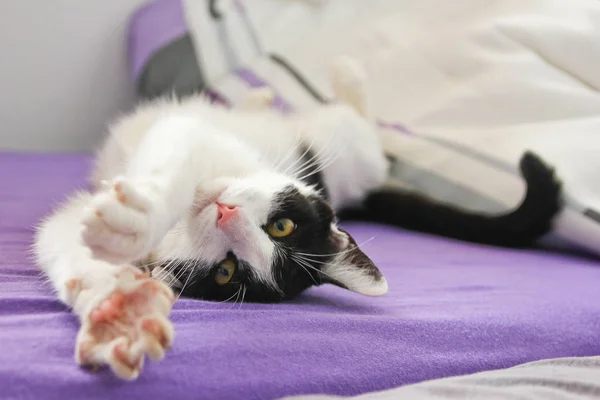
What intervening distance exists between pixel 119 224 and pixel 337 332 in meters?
0.35

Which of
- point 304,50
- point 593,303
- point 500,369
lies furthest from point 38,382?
point 304,50

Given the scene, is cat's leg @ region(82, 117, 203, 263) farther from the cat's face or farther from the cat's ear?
the cat's ear

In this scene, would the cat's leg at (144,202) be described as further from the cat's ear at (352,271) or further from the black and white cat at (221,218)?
the cat's ear at (352,271)

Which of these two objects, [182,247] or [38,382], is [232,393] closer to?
[38,382]

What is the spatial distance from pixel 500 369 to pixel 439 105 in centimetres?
99

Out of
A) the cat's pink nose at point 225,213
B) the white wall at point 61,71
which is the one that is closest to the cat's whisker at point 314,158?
the cat's pink nose at point 225,213

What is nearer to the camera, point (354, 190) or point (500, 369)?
point (500, 369)

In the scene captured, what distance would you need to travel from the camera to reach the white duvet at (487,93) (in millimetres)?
1373

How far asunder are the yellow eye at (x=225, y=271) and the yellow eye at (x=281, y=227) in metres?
0.09

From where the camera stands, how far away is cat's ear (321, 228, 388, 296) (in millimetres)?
941

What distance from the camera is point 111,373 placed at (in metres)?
0.60

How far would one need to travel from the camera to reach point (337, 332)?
0.80m

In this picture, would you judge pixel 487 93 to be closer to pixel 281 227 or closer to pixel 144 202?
pixel 281 227

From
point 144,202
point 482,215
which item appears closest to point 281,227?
point 144,202
